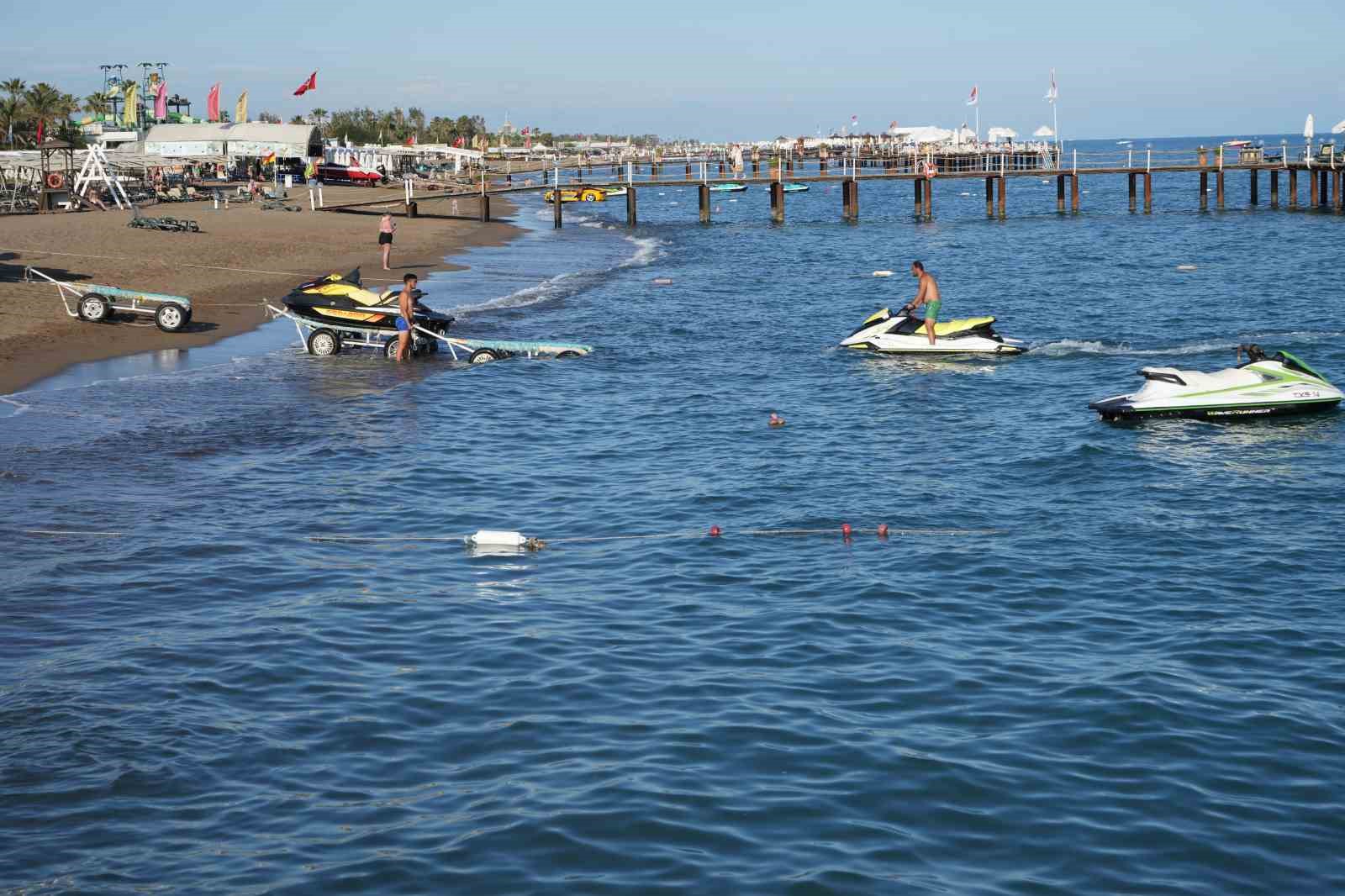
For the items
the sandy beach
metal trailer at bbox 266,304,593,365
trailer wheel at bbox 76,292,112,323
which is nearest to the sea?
metal trailer at bbox 266,304,593,365

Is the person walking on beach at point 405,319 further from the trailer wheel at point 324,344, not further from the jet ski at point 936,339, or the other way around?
the jet ski at point 936,339

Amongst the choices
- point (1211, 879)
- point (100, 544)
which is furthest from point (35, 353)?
point (1211, 879)

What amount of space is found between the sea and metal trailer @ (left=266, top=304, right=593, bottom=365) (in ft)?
3.15

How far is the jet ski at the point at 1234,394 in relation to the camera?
20016 millimetres

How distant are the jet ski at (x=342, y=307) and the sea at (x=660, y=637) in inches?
54.4

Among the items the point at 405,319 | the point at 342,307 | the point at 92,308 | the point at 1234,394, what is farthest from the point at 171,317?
the point at 1234,394

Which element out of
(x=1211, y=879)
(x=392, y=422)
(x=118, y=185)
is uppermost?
(x=118, y=185)

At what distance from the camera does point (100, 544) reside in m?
14.1

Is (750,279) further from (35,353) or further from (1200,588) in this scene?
(1200,588)

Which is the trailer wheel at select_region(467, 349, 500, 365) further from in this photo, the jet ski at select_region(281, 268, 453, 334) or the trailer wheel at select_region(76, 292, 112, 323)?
the trailer wheel at select_region(76, 292, 112, 323)

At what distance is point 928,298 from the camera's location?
26531 mm

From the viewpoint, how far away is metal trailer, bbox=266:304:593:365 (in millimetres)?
26531

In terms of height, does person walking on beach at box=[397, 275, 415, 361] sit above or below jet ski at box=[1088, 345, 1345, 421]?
above

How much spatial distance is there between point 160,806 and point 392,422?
1283 cm
